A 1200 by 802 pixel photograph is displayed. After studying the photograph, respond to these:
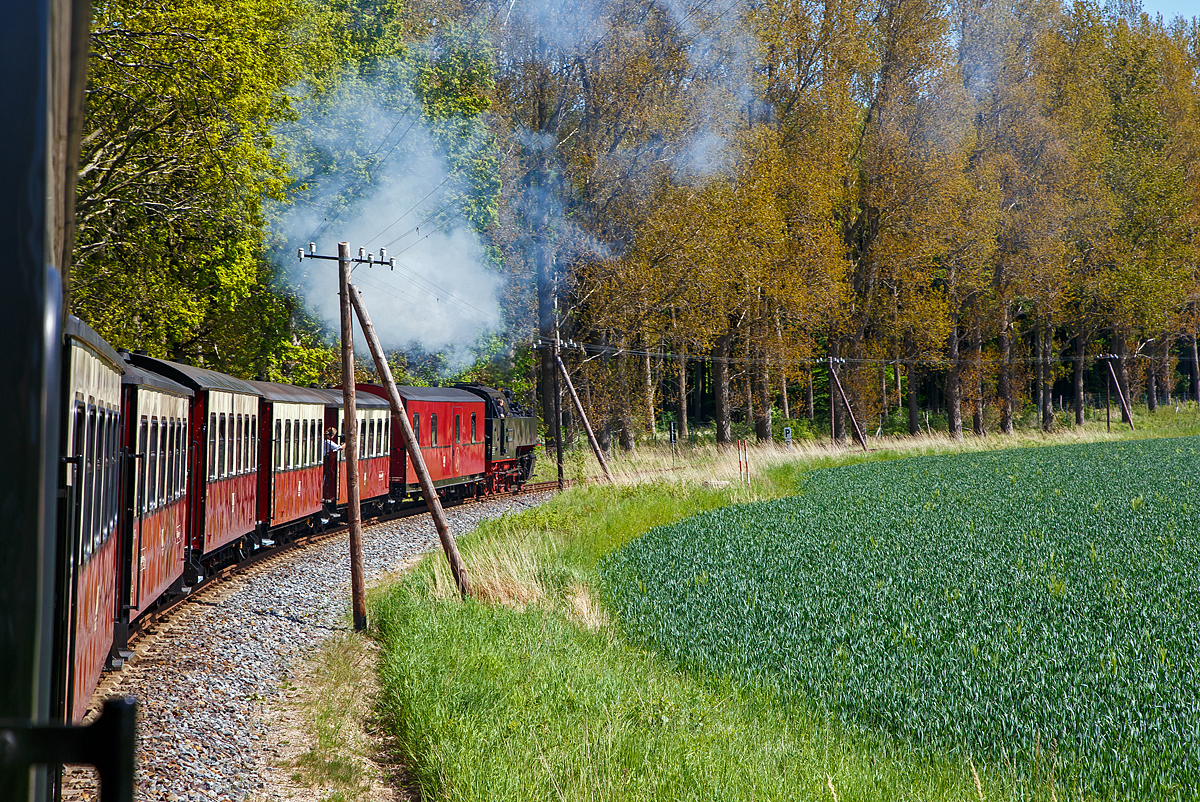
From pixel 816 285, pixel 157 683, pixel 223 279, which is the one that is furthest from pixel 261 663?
pixel 816 285

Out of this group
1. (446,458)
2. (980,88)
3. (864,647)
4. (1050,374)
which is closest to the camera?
(864,647)

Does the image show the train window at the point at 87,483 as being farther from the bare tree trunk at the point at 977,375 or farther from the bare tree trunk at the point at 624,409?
the bare tree trunk at the point at 977,375

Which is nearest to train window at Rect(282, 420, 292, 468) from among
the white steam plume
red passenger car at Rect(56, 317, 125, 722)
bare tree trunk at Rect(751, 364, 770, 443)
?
red passenger car at Rect(56, 317, 125, 722)

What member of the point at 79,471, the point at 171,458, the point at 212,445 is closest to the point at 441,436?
the point at 212,445

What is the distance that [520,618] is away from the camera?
10.2 metres

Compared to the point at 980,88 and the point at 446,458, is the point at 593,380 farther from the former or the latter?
the point at 980,88

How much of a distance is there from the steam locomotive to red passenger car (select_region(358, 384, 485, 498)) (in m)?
0.05

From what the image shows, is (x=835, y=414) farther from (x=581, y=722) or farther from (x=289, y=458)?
(x=581, y=722)

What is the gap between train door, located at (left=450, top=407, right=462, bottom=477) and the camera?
21.7 meters

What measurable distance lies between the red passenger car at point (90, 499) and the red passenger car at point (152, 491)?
39 centimetres

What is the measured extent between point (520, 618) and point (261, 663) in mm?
2703

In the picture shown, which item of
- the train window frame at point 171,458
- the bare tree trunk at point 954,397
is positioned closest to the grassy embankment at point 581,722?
the train window frame at point 171,458

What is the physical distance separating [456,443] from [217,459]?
35.4ft

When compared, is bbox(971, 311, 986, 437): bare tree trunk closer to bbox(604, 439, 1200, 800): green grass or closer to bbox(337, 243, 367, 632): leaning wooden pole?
bbox(604, 439, 1200, 800): green grass
